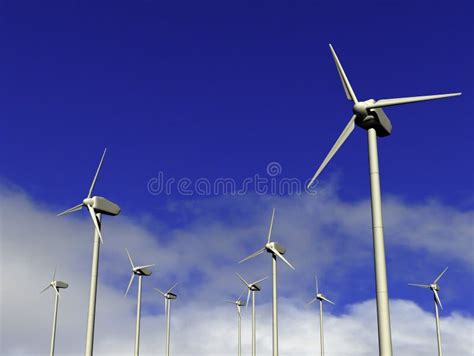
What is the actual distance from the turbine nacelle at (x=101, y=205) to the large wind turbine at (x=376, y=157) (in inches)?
986

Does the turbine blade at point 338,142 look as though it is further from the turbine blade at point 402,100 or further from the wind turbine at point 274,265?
the wind turbine at point 274,265

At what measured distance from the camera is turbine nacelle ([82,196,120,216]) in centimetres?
5594

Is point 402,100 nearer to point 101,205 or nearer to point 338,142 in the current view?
point 338,142

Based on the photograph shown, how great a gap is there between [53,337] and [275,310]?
55.8 meters

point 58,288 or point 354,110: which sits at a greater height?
point 58,288

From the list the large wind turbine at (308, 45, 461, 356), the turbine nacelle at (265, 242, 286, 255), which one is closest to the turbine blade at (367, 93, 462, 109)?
the large wind turbine at (308, 45, 461, 356)

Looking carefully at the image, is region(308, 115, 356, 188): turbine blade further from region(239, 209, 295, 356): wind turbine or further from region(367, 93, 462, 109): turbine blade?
region(239, 209, 295, 356): wind turbine

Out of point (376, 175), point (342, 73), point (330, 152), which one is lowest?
point (376, 175)

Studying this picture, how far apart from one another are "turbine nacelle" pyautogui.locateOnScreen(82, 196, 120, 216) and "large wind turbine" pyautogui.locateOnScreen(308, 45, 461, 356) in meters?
25.0

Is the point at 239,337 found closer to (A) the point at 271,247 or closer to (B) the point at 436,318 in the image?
(B) the point at 436,318

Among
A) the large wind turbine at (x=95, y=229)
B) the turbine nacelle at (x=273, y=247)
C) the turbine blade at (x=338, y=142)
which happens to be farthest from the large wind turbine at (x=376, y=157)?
the turbine nacelle at (x=273, y=247)

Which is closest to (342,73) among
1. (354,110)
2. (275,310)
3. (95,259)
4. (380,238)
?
(354,110)

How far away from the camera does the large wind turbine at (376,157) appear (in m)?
31.0

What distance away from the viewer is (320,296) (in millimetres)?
129000
